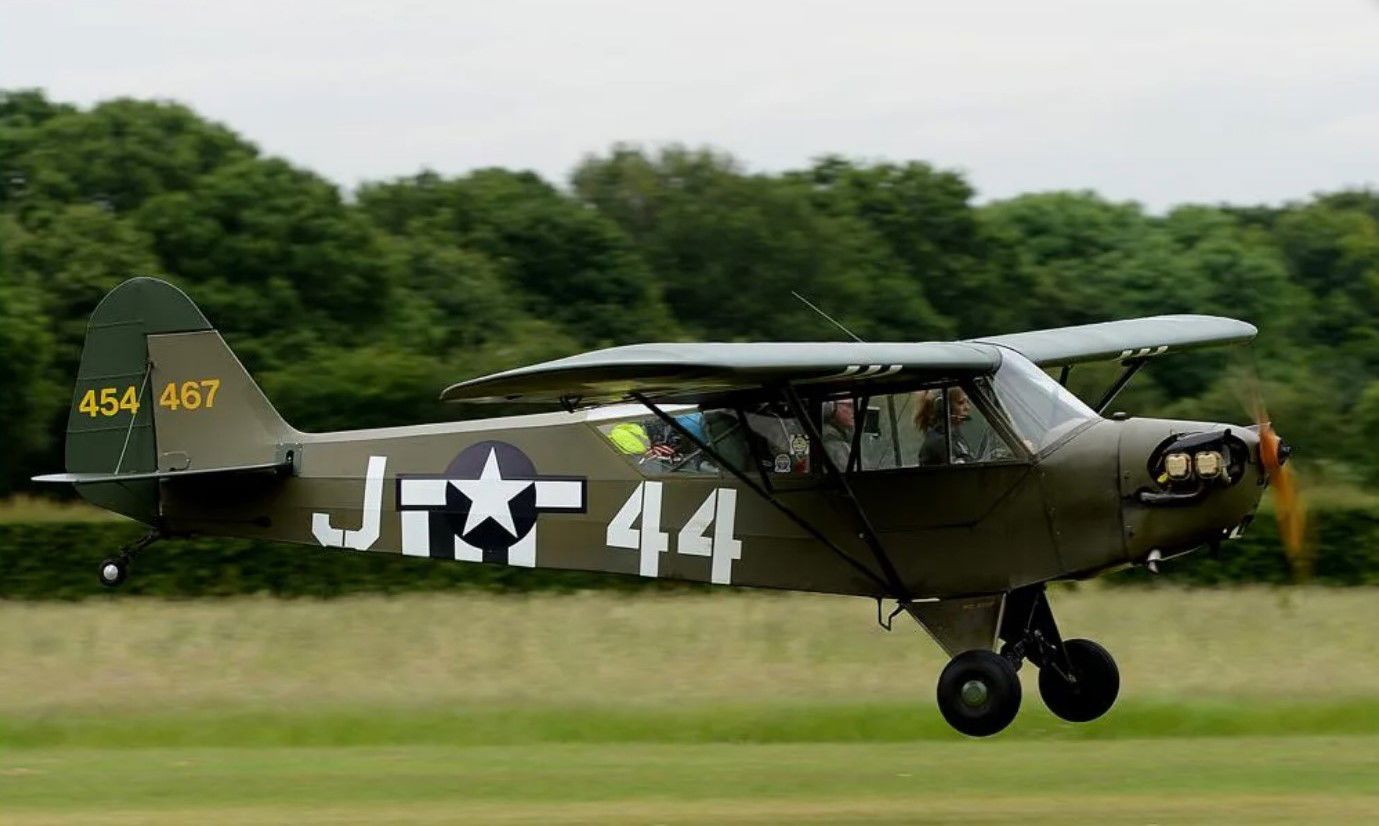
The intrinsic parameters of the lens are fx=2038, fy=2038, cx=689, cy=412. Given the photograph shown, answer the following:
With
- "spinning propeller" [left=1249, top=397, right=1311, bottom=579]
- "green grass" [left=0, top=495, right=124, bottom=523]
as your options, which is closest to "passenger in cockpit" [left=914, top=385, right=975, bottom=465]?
"spinning propeller" [left=1249, top=397, right=1311, bottom=579]

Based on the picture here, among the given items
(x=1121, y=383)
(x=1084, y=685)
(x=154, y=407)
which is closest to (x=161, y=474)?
(x=154, y=407)

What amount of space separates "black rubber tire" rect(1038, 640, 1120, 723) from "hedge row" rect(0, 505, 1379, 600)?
10811 mm

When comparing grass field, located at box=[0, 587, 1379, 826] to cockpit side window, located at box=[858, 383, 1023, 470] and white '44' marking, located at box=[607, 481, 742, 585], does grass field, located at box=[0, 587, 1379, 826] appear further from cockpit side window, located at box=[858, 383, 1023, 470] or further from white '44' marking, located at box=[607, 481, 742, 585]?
cockpit side window, located at box=[858, 383, 1023, 470]

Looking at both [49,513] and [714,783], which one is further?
[49,513]

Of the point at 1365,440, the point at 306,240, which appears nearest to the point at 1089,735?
the point at 1365,440

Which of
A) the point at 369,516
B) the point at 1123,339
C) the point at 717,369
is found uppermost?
the point at 1123,339

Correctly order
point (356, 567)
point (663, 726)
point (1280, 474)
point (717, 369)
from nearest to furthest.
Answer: point (717, 369)
point (1280, 474)
point (663, 726)
point (356, 567)

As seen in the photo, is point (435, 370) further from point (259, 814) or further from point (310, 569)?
point (259, 814)

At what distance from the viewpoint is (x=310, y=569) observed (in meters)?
24.3

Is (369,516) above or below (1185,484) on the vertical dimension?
below

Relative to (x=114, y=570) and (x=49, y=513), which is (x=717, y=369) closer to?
(x=114, y=570)

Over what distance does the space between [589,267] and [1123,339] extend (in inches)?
1318

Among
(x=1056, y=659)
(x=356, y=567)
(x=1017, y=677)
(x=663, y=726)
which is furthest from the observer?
(x=356, y=567)

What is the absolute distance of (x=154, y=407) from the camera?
15.2 metres
